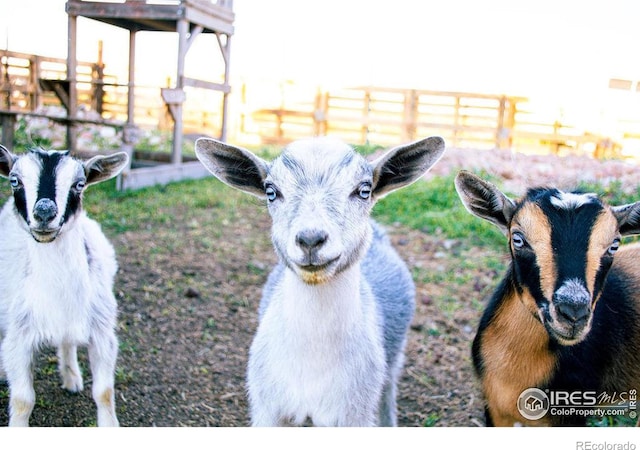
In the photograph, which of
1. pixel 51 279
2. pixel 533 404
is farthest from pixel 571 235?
pixel 51 279

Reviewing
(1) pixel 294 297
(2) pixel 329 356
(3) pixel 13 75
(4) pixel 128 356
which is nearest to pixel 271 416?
(2) pixel 329 356

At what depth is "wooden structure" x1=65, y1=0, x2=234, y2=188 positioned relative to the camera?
264cm

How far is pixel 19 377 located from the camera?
2008mm

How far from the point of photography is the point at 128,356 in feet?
8.27

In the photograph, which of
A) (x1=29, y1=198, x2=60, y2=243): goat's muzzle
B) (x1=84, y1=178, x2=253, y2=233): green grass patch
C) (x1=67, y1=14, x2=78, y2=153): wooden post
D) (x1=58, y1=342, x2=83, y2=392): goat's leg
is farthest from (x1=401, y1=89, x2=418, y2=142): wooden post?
(x1=58, y1=342, x2=83, y2=392): goat's leg

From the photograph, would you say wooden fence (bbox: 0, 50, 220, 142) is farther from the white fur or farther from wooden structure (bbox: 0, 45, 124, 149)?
the white fur

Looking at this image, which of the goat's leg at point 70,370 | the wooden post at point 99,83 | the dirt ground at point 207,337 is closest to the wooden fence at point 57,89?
the wooden post at point 99,83

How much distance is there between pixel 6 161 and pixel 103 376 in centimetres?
83

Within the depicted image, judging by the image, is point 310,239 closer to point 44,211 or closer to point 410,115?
point 44,211

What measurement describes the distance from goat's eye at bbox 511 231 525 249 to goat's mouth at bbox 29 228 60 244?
147 cm

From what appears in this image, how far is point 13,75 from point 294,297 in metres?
1.85

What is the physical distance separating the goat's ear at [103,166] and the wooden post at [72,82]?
1.91ft
